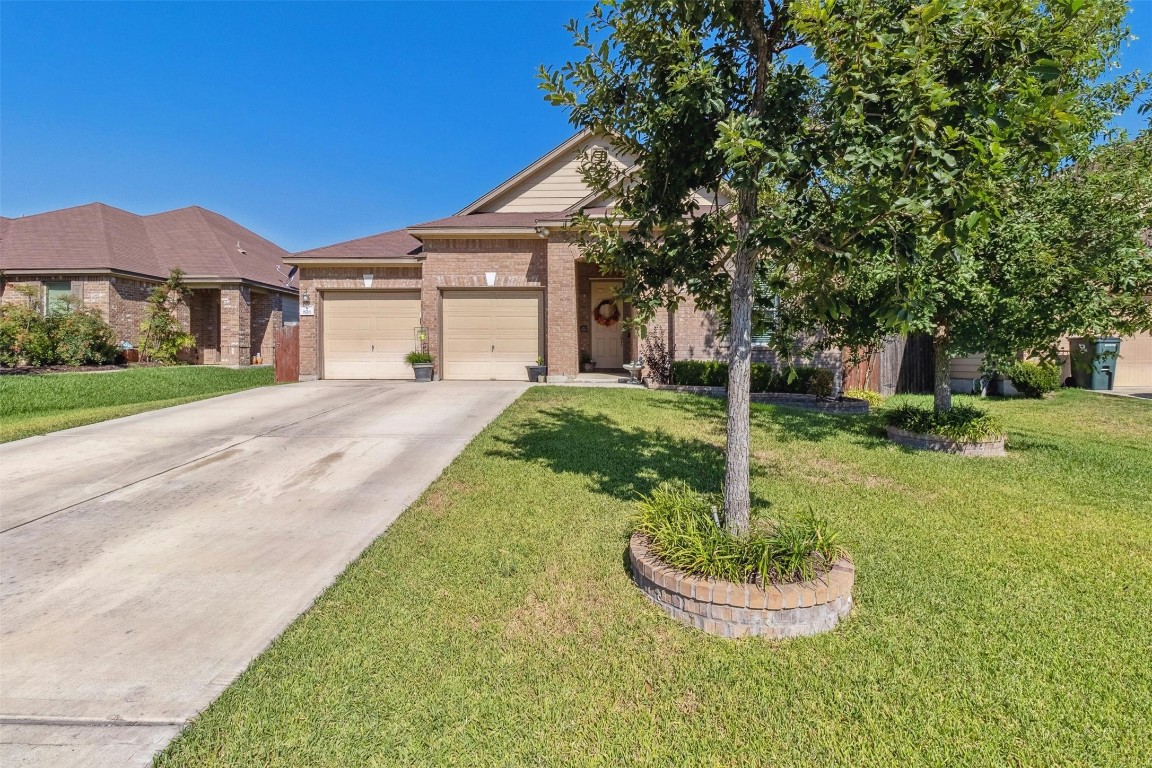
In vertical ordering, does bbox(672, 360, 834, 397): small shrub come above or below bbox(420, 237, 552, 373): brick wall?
below

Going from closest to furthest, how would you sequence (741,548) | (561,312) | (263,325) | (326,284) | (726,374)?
(741,548) → (726,374) → (561,312) → (326,284) → (263,325)

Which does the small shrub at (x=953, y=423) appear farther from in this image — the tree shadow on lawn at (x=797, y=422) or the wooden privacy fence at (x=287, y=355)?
the wooden privacy fence at (x=287, y=355)

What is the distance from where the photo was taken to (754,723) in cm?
213

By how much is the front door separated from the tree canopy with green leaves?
35.9 ft

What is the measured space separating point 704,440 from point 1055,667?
4.54 meters

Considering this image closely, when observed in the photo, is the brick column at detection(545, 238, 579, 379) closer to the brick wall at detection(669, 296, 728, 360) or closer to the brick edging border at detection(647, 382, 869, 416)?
the brick edging border at detection(647, 382, 869, 416)

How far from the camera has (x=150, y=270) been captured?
1582 cm

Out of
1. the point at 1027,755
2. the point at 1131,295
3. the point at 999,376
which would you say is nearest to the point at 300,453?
the point at 1027,755

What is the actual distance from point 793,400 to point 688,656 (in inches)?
357

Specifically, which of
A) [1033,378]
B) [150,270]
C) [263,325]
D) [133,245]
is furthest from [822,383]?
[133,245]

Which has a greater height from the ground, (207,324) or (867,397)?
(207,324)

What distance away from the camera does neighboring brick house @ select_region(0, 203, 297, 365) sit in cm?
1442

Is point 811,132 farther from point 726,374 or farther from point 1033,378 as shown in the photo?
point 1033,378

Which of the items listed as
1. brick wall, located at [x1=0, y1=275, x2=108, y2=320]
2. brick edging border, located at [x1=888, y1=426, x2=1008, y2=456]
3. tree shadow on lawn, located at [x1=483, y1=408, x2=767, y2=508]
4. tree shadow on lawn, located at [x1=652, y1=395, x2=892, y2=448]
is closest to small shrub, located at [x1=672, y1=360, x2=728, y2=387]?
tree shadow on lawn, located at [x1=652, y1=395, x2=892, y2=448]
